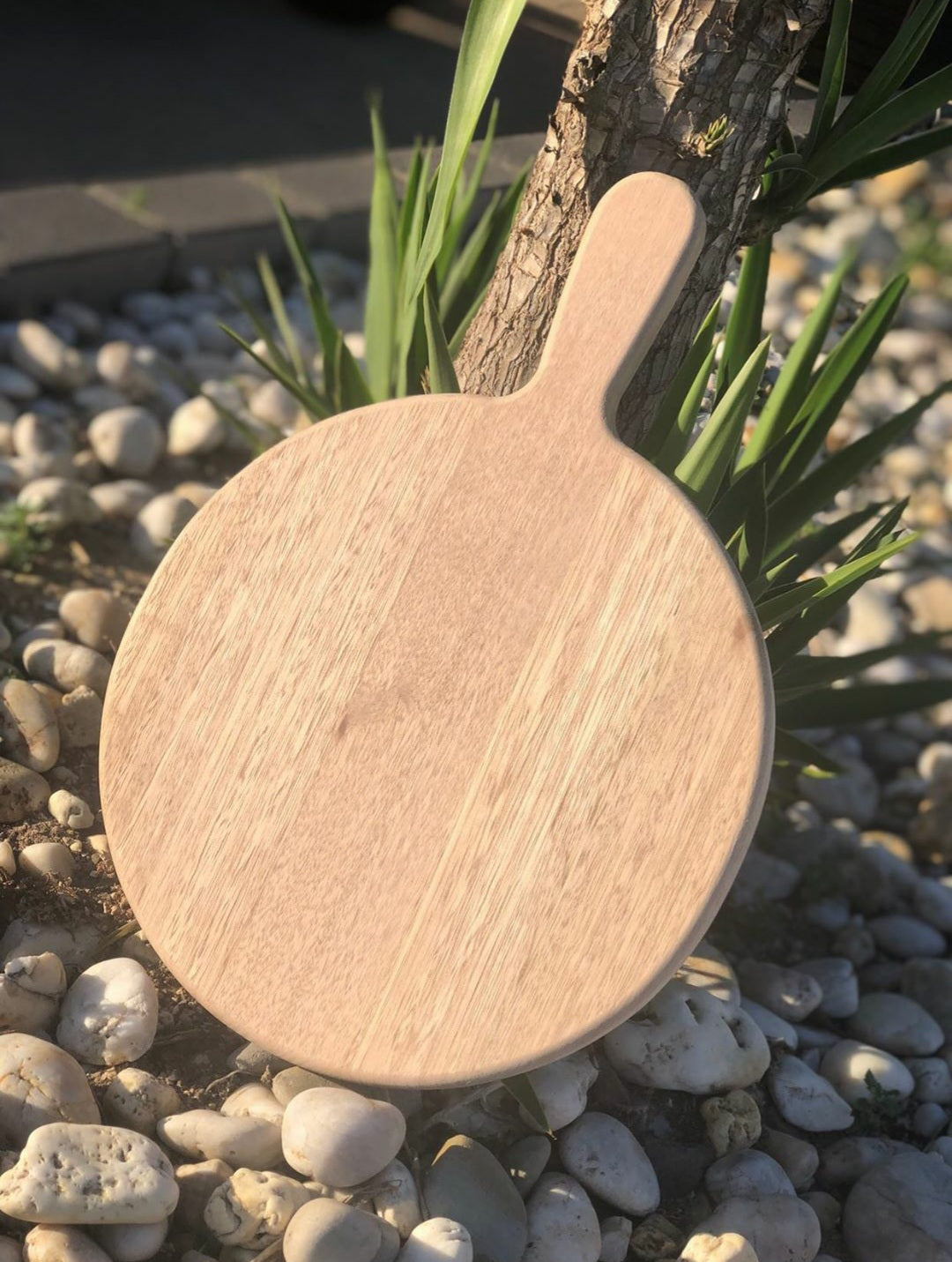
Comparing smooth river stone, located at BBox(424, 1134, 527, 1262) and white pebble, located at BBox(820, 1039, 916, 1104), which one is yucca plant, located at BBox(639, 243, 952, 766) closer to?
white pebble, located at BBox(820, 1039, 916, 1104)

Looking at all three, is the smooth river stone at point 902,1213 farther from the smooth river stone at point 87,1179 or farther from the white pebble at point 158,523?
the white pebble at point 158,523

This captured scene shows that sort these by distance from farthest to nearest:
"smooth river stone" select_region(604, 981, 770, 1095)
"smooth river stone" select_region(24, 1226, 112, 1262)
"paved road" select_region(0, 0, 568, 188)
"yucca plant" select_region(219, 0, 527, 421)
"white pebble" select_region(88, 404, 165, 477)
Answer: "paved road" select_region(0, 0, 568, 188) → "white pebble" select_region(88, 404, 165, 477) → "yucca plant" select_region(219, 0, 527, 421) → "smooth river stone" select_region(604, 981, 770, 1095) → "smooth river stone" select_region(24, 1226, 112, 1262)

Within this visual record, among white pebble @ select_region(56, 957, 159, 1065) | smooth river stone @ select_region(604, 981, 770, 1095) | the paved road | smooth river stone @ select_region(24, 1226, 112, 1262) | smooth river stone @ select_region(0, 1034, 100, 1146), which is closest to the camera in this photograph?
smooth river stone @ select_region(24, 1226, 112, 1262)

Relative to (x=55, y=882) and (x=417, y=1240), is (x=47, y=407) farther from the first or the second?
(x=417, y=1240)

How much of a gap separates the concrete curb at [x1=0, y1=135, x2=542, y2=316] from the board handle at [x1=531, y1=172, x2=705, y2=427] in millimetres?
1189

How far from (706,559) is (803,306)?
8.26ft

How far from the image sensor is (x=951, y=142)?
161 centimetres

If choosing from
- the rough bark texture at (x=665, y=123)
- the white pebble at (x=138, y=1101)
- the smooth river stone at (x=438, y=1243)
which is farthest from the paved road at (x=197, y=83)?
the smooth river stone at (x=438, y=1243)

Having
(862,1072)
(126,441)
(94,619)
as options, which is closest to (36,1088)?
(94,619)

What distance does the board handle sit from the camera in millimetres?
1290

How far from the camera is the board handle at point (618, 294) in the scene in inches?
50.8

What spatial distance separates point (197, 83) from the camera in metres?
4.09

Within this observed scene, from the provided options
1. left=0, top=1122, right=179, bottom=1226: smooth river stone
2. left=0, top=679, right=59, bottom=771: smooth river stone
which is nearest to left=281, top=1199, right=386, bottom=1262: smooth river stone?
left=0, top=1122, right=179, bottom=1226: smooth river stone

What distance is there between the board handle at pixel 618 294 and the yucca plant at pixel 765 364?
16 centimetres
